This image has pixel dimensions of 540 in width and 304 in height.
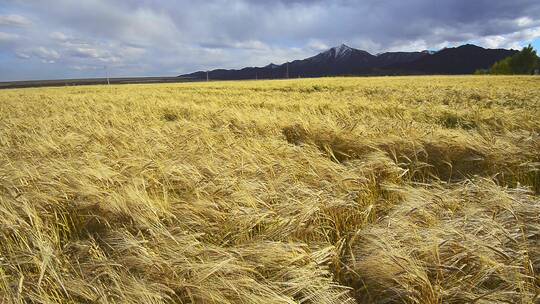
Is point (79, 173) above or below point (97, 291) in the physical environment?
above

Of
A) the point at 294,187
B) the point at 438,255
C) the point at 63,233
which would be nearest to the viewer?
the point at 438,255

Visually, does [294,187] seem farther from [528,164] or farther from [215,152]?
[528,164]

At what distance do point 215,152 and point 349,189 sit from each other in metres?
1.90

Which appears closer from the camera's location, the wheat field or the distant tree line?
the wheat field

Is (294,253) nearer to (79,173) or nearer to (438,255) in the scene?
(438,255)

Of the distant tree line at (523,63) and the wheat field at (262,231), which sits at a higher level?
the distant tree line at (523,63)

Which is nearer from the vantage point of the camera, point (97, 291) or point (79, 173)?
point (97, 291)

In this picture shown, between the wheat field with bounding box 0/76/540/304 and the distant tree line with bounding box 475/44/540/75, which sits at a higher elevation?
the distant tree line with bounding box 475/44/540/75

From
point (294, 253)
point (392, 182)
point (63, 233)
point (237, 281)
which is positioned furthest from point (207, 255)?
point (392, 182)

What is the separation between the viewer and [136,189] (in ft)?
9.32

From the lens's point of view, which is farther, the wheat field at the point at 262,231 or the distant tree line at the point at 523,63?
the distant tree line at the point at 523,63

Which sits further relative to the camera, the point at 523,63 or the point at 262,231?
Result: the point at 523,63

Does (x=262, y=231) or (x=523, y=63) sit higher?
(x=523, y=63)

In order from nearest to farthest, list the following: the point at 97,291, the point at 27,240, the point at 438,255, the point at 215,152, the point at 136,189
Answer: the point at 97,291
the point at 438,255
the point at 27,240
the point at 136,189
the point at 215,152
